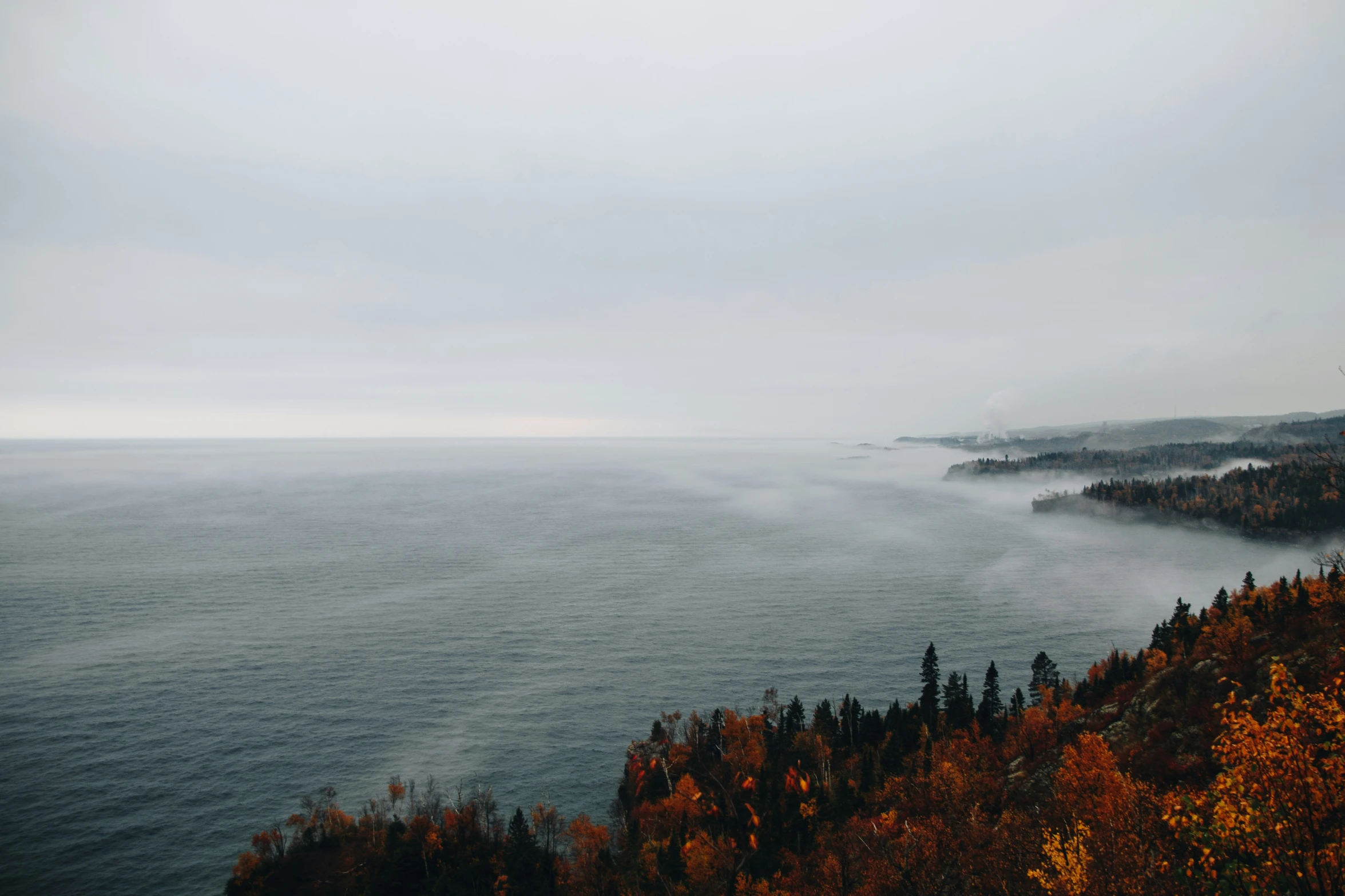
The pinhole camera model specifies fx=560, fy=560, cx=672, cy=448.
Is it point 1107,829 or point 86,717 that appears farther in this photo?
point 86,717

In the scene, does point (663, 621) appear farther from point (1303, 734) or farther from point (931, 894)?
point (1303, 734)

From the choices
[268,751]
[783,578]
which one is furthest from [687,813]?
[783,578]

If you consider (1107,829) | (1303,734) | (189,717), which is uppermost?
(1303,734)

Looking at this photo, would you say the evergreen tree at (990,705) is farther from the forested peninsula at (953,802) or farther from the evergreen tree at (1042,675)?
the evergreen tree at (1042,675)

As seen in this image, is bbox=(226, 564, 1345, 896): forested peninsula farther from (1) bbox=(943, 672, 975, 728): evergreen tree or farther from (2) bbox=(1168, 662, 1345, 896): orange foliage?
(1) bbox=(943, 672, 975, 728): evergreen tree

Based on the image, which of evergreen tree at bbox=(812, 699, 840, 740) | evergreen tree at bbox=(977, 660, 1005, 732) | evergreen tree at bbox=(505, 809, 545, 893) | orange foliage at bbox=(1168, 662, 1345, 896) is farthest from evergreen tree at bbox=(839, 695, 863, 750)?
orange foliage at bbox=(1168, 662, 1345, 896)
